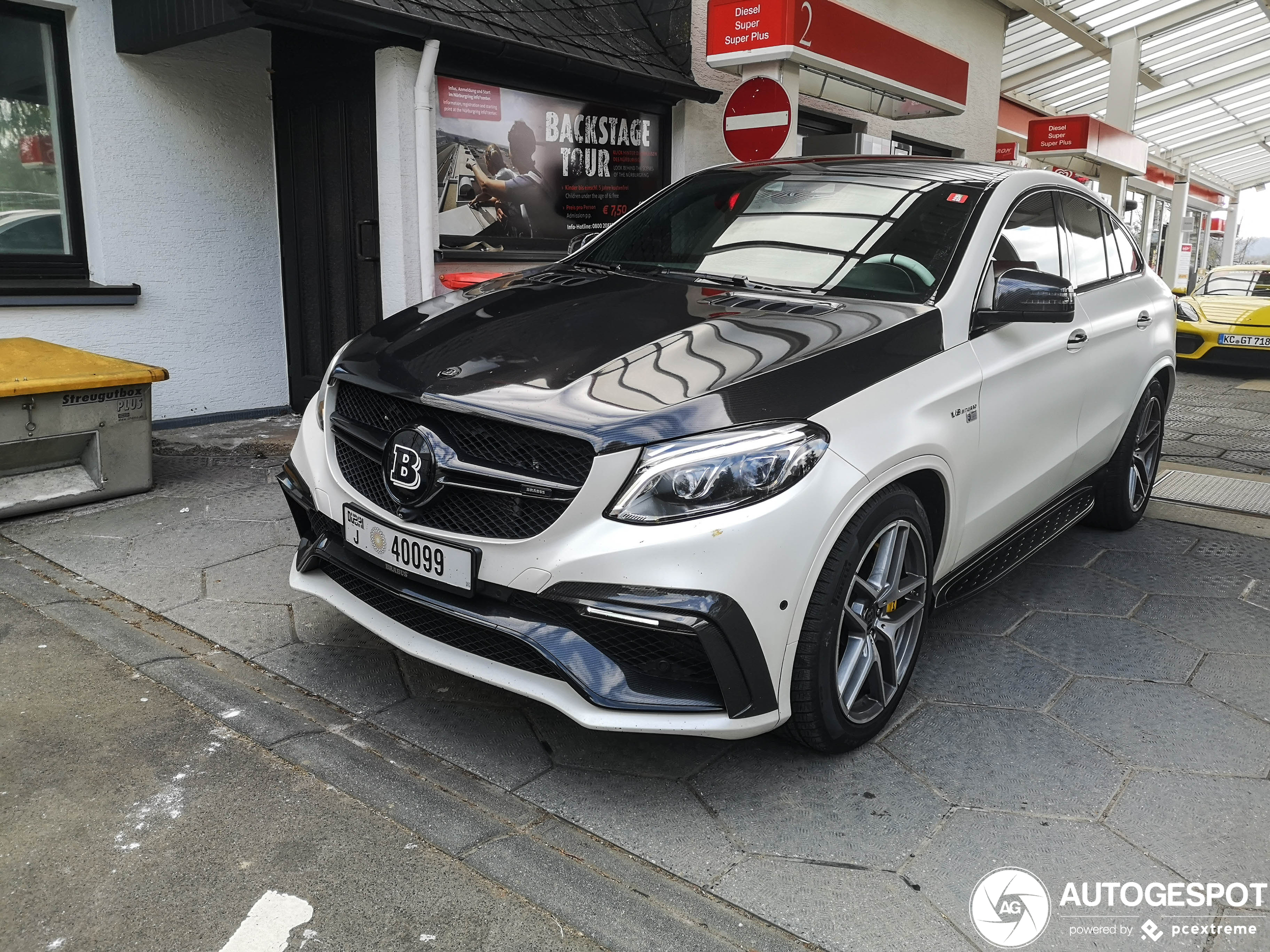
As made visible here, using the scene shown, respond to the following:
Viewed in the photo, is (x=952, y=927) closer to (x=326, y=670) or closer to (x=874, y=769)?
(x=874, y=769)

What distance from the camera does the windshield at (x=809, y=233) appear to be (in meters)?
3.23

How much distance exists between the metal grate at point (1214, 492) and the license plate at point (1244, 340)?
19.0ft

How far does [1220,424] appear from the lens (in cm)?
852

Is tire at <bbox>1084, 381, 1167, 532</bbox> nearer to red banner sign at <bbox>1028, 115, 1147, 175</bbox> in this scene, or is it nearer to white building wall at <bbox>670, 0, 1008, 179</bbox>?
white building wall at <bbox>670, 0, 1008, 179</bbox>

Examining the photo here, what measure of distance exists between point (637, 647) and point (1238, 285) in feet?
42.4

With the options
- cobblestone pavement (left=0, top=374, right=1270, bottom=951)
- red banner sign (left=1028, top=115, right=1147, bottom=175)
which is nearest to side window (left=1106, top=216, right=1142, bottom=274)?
cobblestone pavement (left=0, top=374, right=1270, bottom=951)

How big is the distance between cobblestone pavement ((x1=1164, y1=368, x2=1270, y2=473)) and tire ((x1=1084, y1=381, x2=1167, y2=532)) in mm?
2068

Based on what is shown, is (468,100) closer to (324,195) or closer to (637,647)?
(324,195)

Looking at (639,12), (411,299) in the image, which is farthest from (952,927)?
(639,12)

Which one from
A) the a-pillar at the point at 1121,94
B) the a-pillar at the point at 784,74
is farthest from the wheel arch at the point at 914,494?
the a-pillar at the point at 1121,94

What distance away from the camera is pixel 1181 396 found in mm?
10125

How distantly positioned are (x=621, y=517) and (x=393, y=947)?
3.29ft

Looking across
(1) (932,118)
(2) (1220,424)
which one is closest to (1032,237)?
(2) (1220,424)

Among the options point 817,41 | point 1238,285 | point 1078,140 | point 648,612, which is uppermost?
point 1078,140
